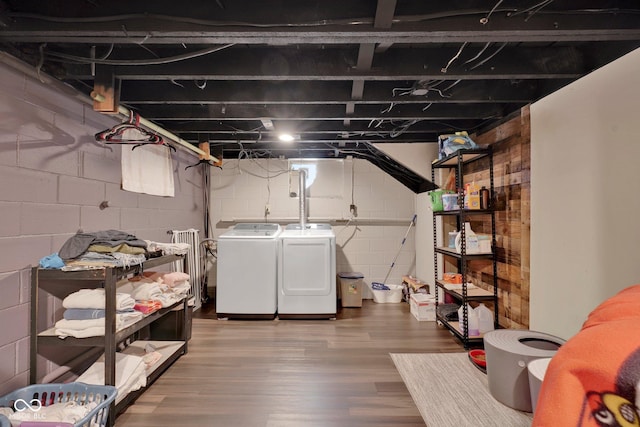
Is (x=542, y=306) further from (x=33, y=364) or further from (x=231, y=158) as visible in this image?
(x=231, y=158)

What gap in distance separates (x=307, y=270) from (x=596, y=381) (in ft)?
9.55

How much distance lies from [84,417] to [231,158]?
3471 mm

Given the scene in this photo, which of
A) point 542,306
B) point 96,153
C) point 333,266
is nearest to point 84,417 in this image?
point 96,153

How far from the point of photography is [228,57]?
6.03ft

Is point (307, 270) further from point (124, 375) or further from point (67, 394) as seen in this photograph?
point (67, 394)

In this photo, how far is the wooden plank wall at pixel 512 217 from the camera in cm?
222

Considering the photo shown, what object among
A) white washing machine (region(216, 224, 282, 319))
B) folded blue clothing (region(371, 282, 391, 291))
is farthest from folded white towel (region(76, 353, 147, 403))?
folded blue clothing (region(371, 282, 391, 291))

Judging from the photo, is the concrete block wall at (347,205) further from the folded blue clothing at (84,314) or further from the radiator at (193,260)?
the folded blue clothing at (84,314)

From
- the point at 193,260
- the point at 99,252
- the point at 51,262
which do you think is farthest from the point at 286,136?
the point at 51,262

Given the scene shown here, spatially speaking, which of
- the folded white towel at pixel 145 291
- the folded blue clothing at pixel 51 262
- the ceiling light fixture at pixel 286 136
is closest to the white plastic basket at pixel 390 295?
the ceiling light fixture at pixel 286 136

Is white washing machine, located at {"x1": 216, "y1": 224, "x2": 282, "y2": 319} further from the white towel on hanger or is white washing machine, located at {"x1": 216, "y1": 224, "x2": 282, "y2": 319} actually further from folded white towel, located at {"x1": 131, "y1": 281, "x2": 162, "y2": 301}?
folded white towel, located at {"x1": 131, "y1": 281, "x2": 162, "y2": 301}

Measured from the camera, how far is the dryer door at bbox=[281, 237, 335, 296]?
3387 millimetres

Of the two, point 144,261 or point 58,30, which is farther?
point 144,261

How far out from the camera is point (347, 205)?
4297 mm
